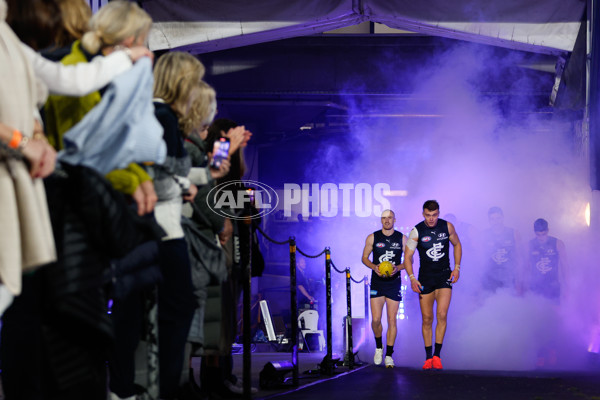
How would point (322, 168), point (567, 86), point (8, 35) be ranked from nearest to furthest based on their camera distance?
point (8, 35) → point (567, 86) → point (322, 168)

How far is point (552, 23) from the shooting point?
923 centimetres

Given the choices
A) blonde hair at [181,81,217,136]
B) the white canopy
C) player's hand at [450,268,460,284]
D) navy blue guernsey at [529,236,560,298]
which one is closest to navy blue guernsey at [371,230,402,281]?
player's hand at [450,268,460,284]

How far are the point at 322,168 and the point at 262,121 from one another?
3188 mm

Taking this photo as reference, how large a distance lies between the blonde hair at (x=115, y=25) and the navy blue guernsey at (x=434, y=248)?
272 inches

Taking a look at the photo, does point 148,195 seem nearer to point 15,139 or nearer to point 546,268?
point 15,139

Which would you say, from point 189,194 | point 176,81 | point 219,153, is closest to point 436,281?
point 219,153

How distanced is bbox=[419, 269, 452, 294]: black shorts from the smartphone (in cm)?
558

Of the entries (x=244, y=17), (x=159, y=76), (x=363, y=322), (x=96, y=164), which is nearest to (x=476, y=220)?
(x=363, y=322)

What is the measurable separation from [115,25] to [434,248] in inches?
277

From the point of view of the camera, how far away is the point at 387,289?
33.2 feet

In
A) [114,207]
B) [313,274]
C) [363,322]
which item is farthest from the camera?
[313,274]

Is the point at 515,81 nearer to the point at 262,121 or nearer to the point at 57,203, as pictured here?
the point at 262,121

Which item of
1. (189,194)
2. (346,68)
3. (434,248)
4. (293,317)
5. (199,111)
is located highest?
(346,68)

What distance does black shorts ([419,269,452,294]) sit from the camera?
9.47 m
